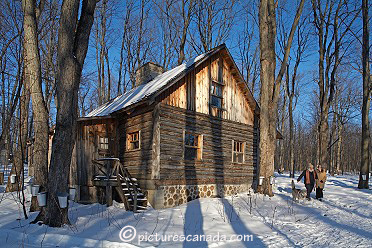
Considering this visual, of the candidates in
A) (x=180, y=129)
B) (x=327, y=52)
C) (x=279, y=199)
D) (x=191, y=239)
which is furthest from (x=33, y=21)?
(x=327, y=52)

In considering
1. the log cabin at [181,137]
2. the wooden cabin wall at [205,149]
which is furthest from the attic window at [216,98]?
the wooden cabin wall at [205,149]

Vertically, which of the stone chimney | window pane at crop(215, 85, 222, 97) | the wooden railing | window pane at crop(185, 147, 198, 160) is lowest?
the wooden railing

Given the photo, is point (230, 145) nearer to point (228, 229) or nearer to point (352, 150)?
point (228, 229)

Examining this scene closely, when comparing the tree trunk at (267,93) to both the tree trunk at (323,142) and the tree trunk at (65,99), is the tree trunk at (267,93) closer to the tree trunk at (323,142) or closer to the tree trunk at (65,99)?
the tree trunk at (323,142)

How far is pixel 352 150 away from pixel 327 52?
4454 centimetres

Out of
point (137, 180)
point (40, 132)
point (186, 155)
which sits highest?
point (40, 132)

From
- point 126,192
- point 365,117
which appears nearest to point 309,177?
point 365,117

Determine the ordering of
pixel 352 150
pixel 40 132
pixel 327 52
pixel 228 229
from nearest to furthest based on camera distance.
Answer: pixel 228 229 → pixel 40 132 → pixel 327 52 → pixel 352 150

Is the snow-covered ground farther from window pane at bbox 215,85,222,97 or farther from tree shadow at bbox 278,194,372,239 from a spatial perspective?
window pane at bbox 215,85,222,97

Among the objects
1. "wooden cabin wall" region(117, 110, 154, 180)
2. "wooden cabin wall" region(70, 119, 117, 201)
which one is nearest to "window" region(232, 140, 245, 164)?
"wooden cabin wall" region(117, 110, 154, 180)

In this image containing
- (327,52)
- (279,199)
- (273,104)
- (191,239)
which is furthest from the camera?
(327,52)

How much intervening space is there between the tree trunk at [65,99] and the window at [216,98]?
23.8 ft

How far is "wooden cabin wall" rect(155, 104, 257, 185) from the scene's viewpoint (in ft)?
37.4

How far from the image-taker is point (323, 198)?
12742mm
